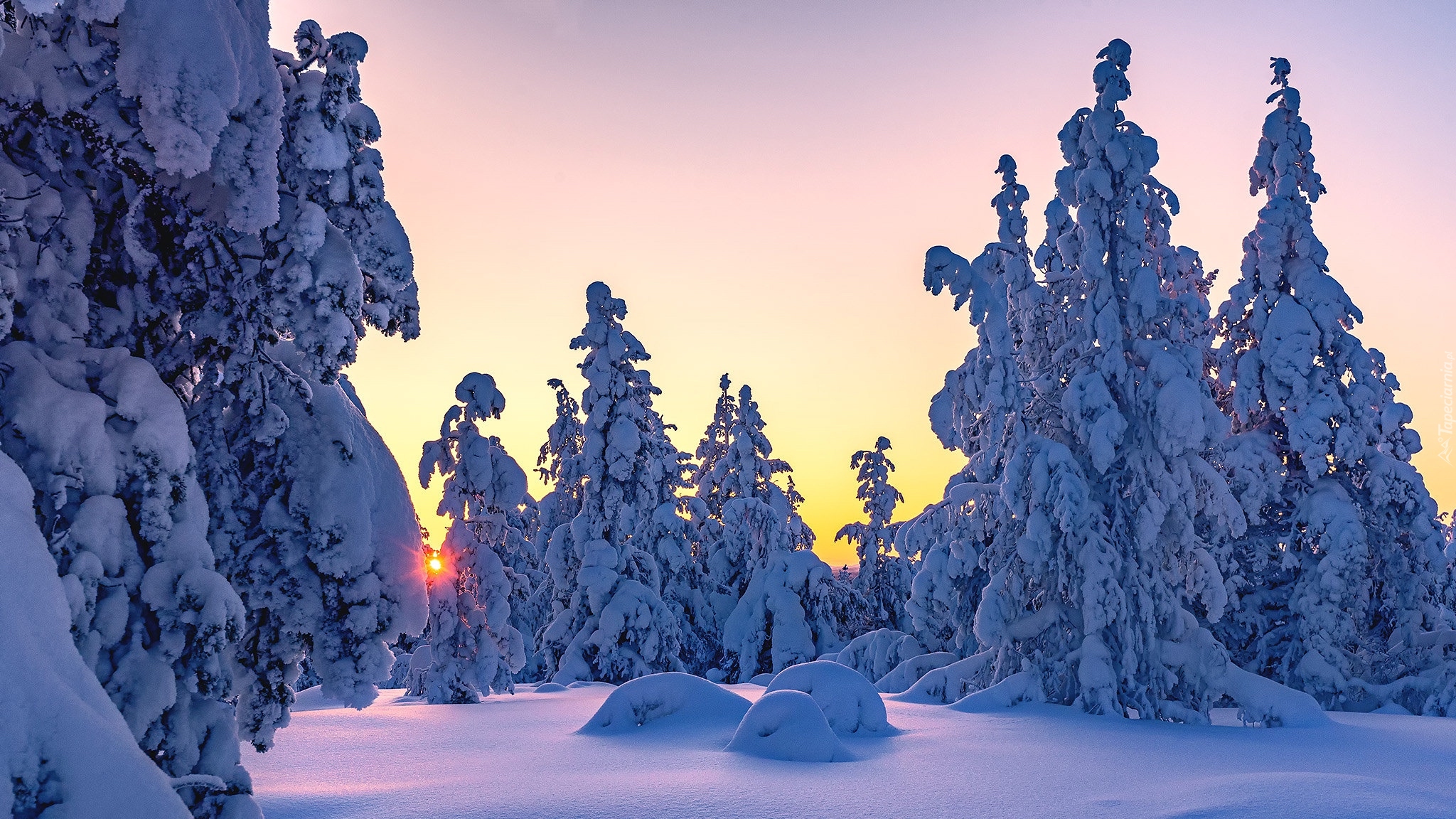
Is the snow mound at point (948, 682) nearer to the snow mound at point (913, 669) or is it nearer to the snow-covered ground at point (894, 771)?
the snow mound at point (913, 669)

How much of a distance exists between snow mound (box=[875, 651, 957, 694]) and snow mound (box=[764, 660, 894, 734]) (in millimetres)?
6412

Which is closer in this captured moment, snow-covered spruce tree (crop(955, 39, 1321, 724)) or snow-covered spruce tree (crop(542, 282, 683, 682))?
snow-covered spruce tree (crop(955, 39, 1321, 724))

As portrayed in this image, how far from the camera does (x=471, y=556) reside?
62.5 feet

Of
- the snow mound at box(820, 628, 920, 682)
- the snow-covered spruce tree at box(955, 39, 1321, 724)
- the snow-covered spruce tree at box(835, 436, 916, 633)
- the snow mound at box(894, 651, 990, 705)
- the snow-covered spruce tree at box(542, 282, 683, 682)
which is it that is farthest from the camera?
the snow-covered spruce tree at box(835, 436, 916, 633)

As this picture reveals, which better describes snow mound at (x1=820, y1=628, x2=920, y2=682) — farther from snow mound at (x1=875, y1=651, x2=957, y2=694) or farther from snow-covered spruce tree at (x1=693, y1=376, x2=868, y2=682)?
snow-covered spruce tree at (x1=693, y1=376, x2=868, y2=682)

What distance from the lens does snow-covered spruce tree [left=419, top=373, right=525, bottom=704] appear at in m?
18.8

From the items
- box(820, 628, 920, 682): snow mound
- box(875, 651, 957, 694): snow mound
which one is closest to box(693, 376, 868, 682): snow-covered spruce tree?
box(820, 628, 920, 682): snow mound

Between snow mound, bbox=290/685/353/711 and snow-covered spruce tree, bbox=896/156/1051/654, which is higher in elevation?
snow-covered spruce tree, bbox=896/156/1051/654

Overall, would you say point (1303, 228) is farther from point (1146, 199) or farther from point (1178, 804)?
point (1178, 804)

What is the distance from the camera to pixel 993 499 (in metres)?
16.1

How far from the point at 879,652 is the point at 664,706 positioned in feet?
31.1

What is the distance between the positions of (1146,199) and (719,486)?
21.1m

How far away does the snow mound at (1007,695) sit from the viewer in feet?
49.0

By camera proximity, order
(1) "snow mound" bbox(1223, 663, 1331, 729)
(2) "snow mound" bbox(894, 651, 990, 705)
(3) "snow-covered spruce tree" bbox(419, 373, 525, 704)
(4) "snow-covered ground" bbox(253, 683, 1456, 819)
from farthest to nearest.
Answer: (3) "snow-covered spruce tree" bbox(419, 373, 525, 704) → (2) "snow mound" bbox(894, 651, 990, 705) → (1) "snow mound" bbox(1223, 663, 1331, 729) → (4) "snow-covered ground" bbox(253, 683, 1456, 819)
